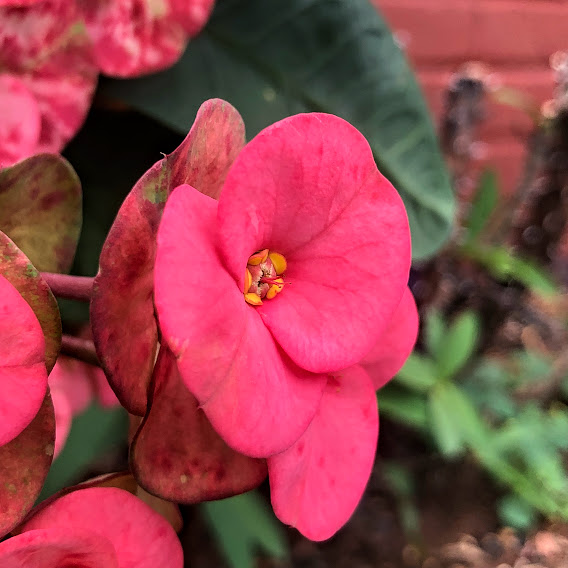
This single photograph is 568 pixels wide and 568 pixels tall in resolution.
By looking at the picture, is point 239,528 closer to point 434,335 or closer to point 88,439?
point 88,439

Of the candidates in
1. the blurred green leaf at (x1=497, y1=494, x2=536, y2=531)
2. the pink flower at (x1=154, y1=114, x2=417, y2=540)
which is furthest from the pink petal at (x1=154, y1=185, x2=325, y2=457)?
the blurred green leaf at (x1=497, y1=494, x2=536, y2=531)

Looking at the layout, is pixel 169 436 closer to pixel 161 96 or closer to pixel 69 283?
pixel 69 283

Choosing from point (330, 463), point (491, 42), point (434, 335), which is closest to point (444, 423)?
point (434, 335)

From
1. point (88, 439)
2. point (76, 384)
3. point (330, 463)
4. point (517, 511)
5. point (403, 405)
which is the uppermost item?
point (330, 463)

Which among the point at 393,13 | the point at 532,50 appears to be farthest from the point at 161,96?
the point at 532,50

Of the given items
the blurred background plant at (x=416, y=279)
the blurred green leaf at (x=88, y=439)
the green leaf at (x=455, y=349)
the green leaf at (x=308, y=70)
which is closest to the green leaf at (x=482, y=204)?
the blurred background plant at (x=416, y=279)

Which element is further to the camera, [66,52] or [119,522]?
[66,52]

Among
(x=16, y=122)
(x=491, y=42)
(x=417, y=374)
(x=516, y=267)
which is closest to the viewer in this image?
(x=16, y=122)
